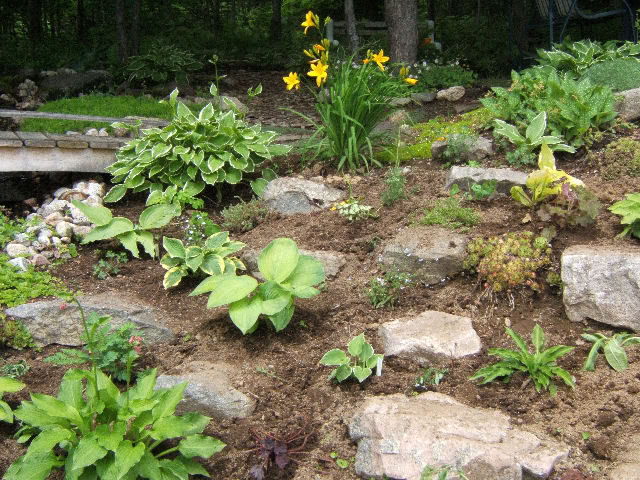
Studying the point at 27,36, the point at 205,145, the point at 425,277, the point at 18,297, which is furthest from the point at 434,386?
the point at 27,36

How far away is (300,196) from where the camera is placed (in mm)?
5488

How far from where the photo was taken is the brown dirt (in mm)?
3207

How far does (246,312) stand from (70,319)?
131 centimetres

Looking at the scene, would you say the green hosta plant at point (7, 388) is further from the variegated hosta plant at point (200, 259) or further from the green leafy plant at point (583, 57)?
the green leafy plant at point (583, 57)

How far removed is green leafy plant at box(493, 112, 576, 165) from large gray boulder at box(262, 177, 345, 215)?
1313 millimetres

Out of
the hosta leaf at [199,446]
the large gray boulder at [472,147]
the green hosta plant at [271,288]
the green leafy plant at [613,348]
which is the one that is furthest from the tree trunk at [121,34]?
the green leafy plant at [613,348]

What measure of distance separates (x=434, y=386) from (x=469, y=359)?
27 centimetres

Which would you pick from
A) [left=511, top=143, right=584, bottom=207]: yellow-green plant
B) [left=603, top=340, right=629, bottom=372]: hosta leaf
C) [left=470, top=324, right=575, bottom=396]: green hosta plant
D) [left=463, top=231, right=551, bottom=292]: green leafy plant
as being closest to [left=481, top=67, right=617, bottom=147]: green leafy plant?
[left=511, top=143, right=584, bottom=207]: yellow-green plant

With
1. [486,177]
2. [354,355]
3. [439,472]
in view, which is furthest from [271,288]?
[486,177]

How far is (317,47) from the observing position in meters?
5.41

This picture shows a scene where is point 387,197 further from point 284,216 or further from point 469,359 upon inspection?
point 469,359

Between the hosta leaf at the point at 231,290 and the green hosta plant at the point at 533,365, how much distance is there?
49.0 inches

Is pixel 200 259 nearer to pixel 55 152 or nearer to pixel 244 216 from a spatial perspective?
pixel 244 216

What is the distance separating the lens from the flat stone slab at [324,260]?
4576mm
